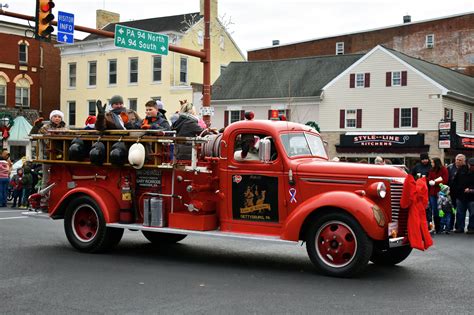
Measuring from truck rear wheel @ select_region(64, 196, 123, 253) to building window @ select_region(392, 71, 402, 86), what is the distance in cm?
3266

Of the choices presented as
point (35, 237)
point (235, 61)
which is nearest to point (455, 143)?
point (235, 61)

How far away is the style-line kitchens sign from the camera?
38906 millimetres

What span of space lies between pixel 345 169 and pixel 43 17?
11005 millimetres

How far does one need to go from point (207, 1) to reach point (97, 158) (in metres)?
8.12

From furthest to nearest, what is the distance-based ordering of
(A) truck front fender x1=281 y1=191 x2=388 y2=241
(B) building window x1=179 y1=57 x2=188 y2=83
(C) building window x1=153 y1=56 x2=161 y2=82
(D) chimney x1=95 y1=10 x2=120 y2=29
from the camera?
(D) chimney x1=95 y1=10 x2=120 y2=29 → (B) building window x1=179 y1=57 x2=188 y2=83 → (C) building window x1=153 y1=56 x2=161 y2=82 → (A) truck front fender x1=281 y1=191 x2=388 y2=241

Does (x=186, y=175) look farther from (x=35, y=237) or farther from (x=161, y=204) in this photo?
(x=35, y=237)

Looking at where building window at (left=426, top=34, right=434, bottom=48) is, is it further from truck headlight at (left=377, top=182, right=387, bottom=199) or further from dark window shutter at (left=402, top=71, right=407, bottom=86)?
truck headlight at (left=377, top=182, right=387, bottom=199)

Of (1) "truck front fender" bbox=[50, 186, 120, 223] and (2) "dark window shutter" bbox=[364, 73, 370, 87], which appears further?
(2) "dark window shutter" bbox=[364, 73, 370, 87]

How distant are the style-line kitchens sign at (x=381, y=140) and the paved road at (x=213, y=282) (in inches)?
1104

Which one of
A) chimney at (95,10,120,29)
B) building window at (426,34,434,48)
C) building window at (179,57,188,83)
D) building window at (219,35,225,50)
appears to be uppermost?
chimney at (95,10,120,29)

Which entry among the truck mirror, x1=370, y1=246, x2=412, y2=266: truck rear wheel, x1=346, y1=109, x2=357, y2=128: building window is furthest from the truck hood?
x1=346, y1=109, x2=357, y2=128: building window

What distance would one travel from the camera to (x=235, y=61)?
51062mm

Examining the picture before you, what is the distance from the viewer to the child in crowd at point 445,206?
14.6 m

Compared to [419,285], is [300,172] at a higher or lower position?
higher
